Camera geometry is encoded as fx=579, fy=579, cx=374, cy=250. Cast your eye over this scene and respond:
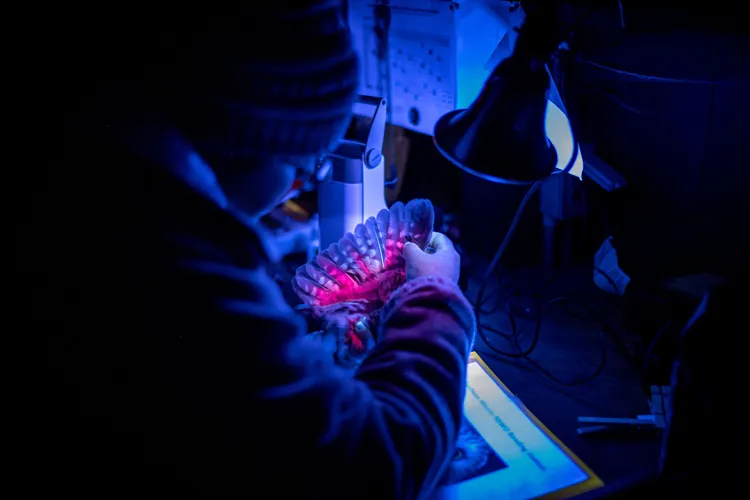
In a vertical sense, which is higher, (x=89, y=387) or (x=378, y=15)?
(x=378, y=15)

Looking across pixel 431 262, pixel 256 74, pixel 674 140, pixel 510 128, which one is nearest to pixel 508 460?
pixel 431 262

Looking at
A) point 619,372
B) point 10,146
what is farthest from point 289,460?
point 619,372

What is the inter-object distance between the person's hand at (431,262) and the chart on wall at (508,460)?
0.22m

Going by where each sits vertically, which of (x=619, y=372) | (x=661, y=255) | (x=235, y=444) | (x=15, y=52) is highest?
(x=15, y=52)

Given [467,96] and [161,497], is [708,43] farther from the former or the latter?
[161,497]

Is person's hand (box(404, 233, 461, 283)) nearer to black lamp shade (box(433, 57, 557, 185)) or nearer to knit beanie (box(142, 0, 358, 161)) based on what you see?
black lamp shade (box(433, 57, 557, 185))

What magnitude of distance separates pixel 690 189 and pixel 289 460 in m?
1.03

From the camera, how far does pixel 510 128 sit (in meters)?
0.77

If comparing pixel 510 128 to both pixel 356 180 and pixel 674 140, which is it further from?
pixel 674 140

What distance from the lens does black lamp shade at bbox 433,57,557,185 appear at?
767 mm

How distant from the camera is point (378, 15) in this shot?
1.28 metres

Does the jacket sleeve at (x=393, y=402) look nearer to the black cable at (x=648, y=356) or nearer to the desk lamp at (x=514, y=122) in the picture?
the desk lamp at (x=514, y=122)

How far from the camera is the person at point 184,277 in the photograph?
0.46m

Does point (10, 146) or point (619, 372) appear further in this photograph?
point (619, 372)
